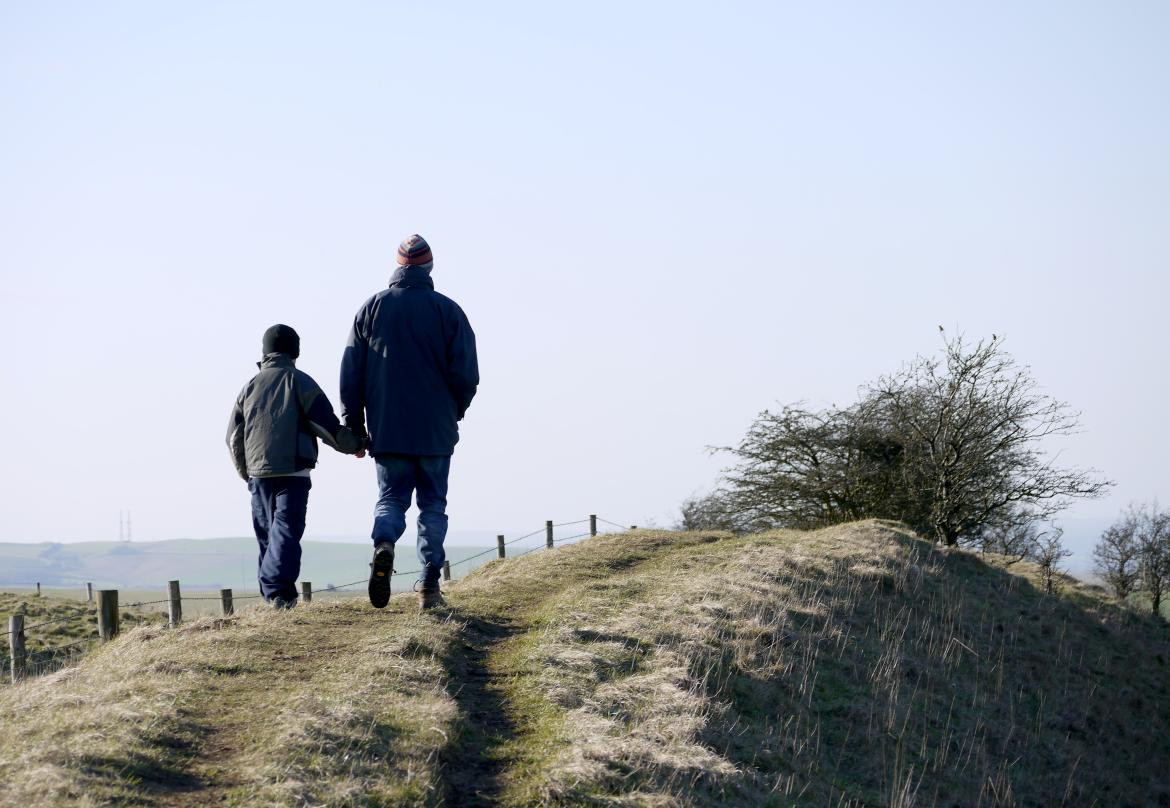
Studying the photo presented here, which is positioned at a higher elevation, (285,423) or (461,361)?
→ (461,361)

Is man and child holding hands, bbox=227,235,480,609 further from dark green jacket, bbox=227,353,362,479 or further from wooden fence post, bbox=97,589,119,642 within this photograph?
wooden fence post, bbox=97,589,119,642

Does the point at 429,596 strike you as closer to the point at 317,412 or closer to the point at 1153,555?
the point at 317,412

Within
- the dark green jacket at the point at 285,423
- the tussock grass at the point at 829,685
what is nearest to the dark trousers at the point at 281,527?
the dark green jacket at the point at 285,423

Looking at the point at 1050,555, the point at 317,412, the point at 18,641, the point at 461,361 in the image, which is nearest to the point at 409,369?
the point at 461,361

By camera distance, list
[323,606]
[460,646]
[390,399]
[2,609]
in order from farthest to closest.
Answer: [2,609] → [323,606] → [390,399] → [460,646]

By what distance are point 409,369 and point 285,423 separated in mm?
1302

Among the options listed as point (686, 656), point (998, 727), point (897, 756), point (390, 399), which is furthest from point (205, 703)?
point (998, 727)

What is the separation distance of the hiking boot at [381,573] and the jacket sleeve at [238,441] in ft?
5.93

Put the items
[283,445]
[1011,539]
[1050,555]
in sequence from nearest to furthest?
[283,445] < [1050,555] < [1011,539]

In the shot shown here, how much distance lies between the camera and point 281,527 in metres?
9.71

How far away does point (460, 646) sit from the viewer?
8.61 meters

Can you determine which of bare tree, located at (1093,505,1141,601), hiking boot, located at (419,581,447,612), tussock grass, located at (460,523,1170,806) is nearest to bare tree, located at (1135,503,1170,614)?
bare tree, located at (1093,505,1141,601)

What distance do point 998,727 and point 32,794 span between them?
9.62 meters

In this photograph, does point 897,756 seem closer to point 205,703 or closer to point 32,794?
point 205,703
